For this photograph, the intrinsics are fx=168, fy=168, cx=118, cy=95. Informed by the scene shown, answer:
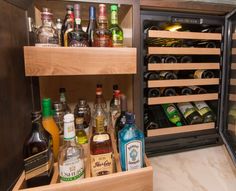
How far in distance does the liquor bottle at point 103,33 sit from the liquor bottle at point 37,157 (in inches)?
15.2

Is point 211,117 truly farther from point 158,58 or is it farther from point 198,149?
point 158,58

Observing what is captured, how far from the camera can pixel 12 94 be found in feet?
1.92

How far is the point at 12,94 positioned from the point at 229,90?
44.0 inches

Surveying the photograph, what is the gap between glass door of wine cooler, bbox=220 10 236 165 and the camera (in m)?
0.95

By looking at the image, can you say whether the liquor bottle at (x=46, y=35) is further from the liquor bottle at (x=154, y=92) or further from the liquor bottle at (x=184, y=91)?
the liquor bottle at (x=184, y=91)

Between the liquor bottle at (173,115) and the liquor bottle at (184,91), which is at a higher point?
the liquor bottle at (184,91)

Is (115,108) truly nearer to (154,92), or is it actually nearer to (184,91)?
(154,92)

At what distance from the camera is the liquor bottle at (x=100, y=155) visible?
1.96 ft

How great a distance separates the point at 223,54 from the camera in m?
1.00

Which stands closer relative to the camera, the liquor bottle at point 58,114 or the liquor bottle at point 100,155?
the liquor bottle at point 100,155

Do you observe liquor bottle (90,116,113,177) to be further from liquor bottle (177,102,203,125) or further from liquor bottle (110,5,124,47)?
liquor bottle (177,102,203,125)

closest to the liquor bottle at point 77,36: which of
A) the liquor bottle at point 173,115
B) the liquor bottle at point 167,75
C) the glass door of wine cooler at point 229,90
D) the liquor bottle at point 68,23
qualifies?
the liquor bottle at point 68,23

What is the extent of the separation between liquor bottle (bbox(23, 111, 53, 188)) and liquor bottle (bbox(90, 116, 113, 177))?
0.16 m

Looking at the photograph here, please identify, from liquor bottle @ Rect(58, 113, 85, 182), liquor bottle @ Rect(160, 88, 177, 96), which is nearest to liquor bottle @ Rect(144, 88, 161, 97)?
liquor bottle @ Rect(160, 88, 177, 96)
